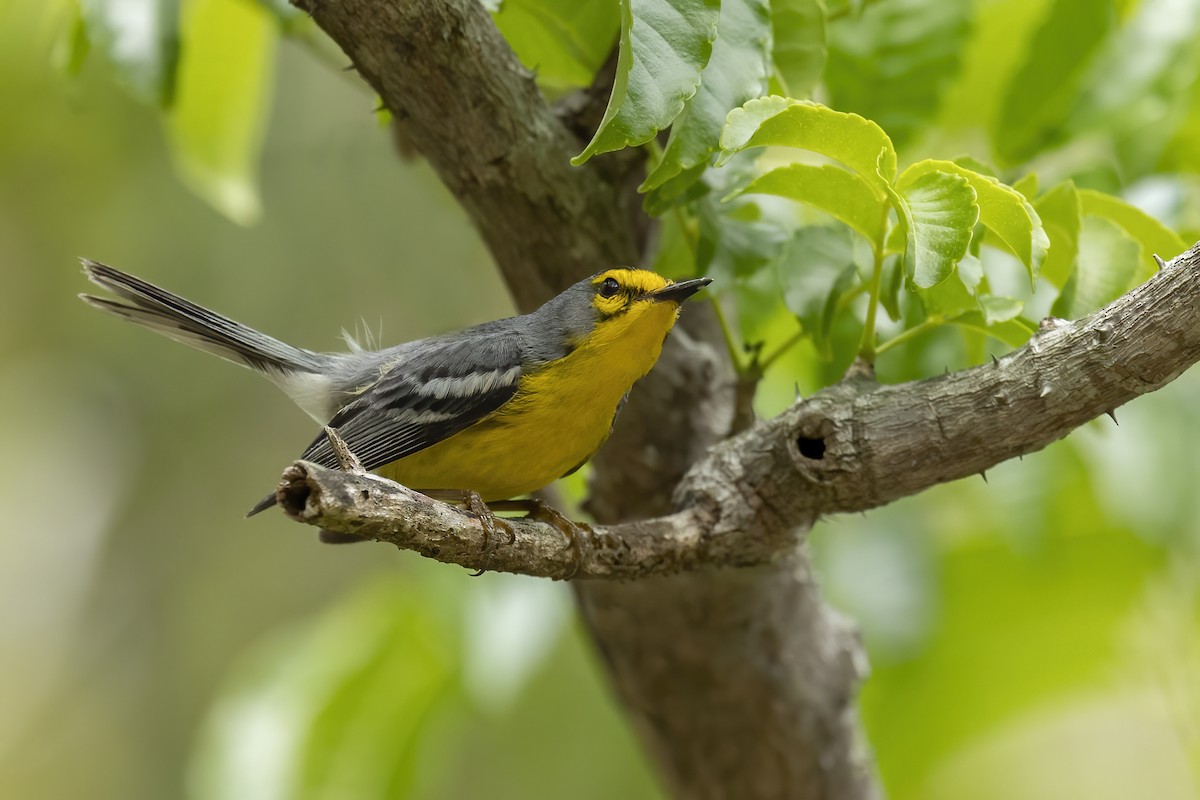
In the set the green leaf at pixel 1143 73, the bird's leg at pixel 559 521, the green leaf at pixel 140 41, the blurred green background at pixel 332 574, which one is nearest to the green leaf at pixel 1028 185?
the green leaf at pixel 1143 73

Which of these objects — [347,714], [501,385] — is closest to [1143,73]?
[501,385]

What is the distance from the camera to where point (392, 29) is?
6.97ft

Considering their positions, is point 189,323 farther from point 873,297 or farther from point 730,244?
point 873,297

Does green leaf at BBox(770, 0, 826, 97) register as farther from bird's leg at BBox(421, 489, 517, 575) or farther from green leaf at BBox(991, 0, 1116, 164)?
bird's leg at BBox(421, 489, 517, 575)

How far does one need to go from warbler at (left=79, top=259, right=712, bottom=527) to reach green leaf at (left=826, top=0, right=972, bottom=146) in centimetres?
67

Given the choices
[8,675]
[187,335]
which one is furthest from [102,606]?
[187,335]

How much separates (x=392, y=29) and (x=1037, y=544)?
2.34 metres

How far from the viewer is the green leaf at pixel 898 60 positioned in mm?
2646

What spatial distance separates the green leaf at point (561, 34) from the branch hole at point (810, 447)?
968 mm

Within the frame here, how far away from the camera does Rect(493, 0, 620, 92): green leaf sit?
228 centimetres

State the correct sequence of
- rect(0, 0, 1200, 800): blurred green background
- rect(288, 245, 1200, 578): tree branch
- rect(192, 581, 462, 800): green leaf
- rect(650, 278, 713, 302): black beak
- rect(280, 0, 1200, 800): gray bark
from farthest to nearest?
rect(192, 581, 462, 800): green leaf → rect(0, 0, 1200, 800): blurred green background → rect(650, 278, 713, 302): black beak → rect(280, 0, 1200, 800): gray bark → rect(288, 245, 1200, 578): tree branch

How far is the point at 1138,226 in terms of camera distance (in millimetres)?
2248

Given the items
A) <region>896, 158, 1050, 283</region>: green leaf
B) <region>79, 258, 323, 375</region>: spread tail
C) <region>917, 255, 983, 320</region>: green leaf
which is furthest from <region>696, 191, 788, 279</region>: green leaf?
<region>79, 258, 323, 375</region>: spread tail

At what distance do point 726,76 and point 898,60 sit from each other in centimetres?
93
